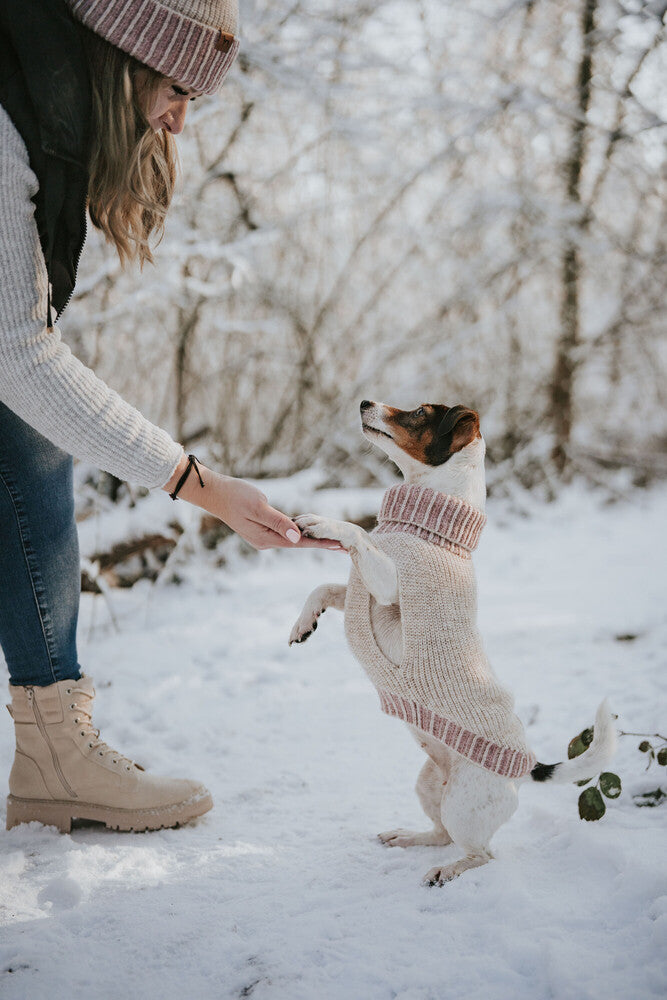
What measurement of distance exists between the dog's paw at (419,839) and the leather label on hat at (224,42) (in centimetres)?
168

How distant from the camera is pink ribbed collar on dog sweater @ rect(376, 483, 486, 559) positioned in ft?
5.16

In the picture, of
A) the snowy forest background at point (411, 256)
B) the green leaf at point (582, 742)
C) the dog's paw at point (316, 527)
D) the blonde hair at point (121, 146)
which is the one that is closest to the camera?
the blonde hair at point (121, 146)

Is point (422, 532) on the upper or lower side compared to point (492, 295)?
lower

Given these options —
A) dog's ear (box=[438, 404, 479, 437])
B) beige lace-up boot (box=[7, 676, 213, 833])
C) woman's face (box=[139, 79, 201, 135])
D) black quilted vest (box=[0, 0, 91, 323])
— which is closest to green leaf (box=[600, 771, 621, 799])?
dog's ear (box=[438, 404, 479, 437])

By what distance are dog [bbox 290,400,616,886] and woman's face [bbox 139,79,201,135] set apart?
87 cm

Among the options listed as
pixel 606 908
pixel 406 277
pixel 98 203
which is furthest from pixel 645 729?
pixel 406 277

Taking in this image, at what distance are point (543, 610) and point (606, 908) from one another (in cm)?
238

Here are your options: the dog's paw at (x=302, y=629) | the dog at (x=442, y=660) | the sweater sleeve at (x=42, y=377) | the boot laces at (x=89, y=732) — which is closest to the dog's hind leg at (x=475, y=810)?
the dog at (x=442, y=660)

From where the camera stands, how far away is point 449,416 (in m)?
1.72

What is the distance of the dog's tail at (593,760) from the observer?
161 centimetres

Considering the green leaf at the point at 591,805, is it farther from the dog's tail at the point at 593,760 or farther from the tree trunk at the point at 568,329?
the tree trunk at the point at 568,329

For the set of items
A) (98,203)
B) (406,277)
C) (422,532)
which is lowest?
(422,532)

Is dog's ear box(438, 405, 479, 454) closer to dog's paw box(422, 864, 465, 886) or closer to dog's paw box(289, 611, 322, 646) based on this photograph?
dog's paw box(289, 611, 322, 646)

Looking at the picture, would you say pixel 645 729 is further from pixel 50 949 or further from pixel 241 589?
pixel 241 589
